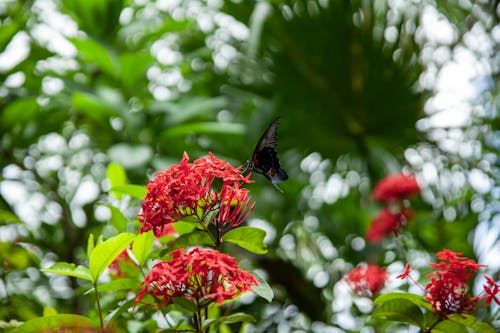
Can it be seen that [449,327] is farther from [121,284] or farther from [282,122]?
[282,122]

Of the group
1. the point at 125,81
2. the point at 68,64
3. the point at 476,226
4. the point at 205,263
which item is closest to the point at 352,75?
the point at 476,226

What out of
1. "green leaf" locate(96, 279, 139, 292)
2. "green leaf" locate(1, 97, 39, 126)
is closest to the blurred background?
"green leaf" locate(1, 97, 39, 126)

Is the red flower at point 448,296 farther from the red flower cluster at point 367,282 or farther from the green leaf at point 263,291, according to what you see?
the red flower cluster at point 367,282

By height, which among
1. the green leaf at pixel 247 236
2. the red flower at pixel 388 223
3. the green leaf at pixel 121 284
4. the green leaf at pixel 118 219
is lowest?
the red flower at pixel 388 223

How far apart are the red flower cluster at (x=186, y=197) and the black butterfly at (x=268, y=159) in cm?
11

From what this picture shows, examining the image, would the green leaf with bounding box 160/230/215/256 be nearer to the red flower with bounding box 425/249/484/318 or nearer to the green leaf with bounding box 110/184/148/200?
the green leaf with bounding box 110/184/148/200

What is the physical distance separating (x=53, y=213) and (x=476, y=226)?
1359 millimetres

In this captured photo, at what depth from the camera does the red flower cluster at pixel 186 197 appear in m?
0.83

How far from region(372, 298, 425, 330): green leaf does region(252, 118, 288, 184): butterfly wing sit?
0.26 meters

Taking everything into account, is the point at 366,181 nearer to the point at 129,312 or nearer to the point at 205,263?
the point at 129,312

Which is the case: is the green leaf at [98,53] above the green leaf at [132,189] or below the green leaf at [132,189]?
above

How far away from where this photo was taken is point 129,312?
1087 millimetres

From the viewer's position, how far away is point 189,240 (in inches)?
34.5

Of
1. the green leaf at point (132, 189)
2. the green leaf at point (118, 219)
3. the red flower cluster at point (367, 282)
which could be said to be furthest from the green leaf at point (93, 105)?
the red flower cluster at point (367, 282)
